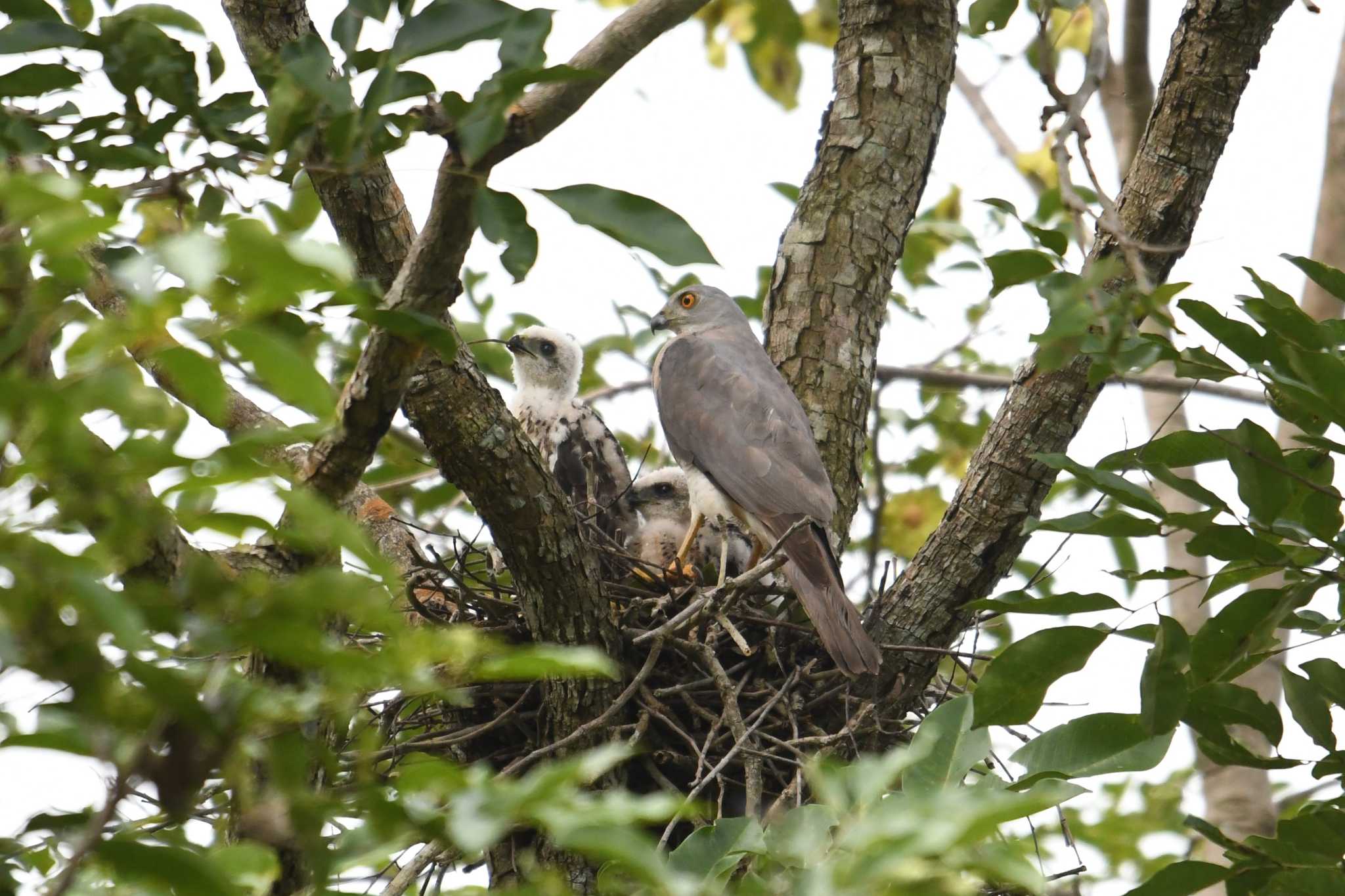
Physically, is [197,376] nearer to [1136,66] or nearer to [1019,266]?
[1019,266]

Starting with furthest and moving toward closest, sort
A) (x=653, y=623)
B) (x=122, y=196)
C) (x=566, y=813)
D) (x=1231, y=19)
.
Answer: (x=653, y=623) < (x=1231, y=19) < (x=122, y=196) < (x=566, y=813)

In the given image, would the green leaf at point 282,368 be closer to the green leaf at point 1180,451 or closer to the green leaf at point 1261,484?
the green leaf at point 1180,451

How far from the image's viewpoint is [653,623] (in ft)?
14.4

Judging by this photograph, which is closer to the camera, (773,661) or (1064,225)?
(773,661)

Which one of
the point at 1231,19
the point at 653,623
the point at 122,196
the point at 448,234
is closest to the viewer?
the point at 122,196

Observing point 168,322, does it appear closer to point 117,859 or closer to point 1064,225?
point 117,859

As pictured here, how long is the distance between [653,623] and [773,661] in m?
0.43

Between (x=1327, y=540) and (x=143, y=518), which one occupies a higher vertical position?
(x=1327, y=540)

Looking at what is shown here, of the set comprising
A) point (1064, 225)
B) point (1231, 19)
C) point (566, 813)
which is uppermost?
point (1064, 225)

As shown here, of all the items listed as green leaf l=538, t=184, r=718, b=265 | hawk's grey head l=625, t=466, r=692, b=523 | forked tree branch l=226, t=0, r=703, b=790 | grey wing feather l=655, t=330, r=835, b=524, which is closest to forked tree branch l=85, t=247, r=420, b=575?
forked tree branch l=226, t=0, r=703, b=790

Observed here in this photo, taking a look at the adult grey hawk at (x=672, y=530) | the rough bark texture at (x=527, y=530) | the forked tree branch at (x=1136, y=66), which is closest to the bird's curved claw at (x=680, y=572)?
the adult grey hawk at (x=672, y=530)

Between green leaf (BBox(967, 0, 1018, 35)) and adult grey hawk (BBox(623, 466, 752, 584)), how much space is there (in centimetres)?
242

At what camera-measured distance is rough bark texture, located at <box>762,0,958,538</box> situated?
16.8ft

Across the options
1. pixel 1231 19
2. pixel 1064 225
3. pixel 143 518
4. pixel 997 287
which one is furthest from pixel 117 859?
pixel 1064 225
